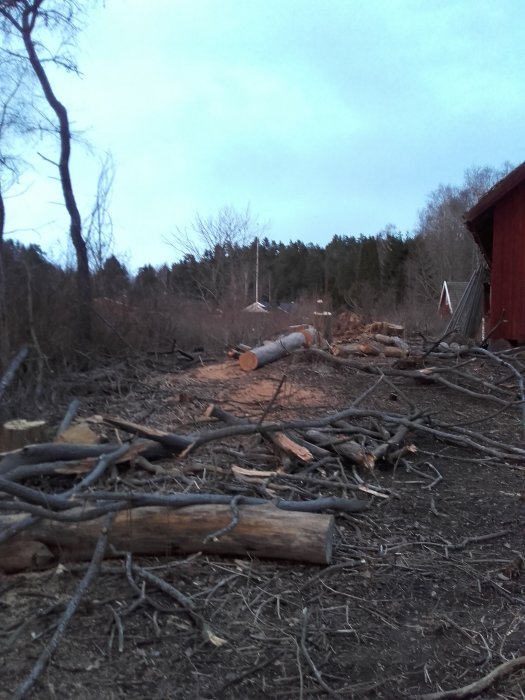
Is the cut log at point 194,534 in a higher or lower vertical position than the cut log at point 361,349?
lower

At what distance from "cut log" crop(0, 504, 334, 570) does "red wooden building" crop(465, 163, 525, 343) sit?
11142mm

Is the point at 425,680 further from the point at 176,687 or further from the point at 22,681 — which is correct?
the point at 22,681

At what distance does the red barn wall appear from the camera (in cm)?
1386

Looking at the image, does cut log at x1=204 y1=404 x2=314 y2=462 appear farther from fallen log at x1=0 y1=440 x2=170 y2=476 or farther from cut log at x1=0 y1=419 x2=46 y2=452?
cut log at x1=0 y1=419 x2=46 y2=452

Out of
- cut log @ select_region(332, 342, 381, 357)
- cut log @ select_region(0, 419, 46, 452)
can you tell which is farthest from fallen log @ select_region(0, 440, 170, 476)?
cut log @ select_region(332, 342, 381, 357)

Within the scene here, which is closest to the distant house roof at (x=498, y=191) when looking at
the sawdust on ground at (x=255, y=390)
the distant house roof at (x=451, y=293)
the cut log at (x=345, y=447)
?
the sawdust on ground at (x=255, y=390)

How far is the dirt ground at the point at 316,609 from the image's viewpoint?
9.83 ft

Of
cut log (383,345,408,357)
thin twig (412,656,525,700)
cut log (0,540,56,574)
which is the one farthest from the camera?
cut log (383,345,408,357)

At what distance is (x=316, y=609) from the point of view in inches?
143

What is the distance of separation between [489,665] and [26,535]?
8.96ft

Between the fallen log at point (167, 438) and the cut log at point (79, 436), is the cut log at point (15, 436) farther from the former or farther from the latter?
the fallen log at point (167, 438)

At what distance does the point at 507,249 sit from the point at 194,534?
12.1 metres

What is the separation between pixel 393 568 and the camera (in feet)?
13.7

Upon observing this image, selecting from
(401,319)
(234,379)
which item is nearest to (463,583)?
(234,379)
